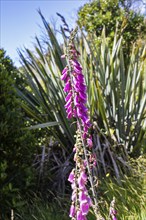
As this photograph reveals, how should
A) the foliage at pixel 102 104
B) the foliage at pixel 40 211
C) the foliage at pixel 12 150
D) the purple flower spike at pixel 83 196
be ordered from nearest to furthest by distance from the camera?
the purple flower spike at pixel 83 196 < the foliage at pixel 40 211 < the foliage at pixel 12 150 < the foliage at pixel 102 104

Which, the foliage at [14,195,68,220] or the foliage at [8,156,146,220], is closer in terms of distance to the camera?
the foliage at [8,156,146,220]

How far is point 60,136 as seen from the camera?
352 centimetres

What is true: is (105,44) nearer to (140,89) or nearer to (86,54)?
(86,54)

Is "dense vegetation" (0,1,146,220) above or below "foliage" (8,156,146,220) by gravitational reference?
above

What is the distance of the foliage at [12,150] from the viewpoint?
8.60 feet

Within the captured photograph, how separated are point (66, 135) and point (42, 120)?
1.05 feet

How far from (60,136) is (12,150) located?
83cm

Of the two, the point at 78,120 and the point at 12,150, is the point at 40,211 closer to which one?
the point at 12,150

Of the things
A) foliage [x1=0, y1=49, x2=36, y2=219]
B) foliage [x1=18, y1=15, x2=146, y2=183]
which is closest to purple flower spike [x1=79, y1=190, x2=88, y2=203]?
foliage [x1=0, y1=49, x2=36, y2=219]

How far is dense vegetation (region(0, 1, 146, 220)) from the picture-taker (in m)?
2.67

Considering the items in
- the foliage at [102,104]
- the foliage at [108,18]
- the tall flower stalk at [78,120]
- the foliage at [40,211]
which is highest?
the foliage at [108,18]

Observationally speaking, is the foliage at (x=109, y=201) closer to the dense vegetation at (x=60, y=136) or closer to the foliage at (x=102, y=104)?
the dense vegetation at (x=60, y=136)

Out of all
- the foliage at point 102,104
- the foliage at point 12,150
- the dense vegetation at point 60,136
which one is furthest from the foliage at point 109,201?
the foliage at point 102,104

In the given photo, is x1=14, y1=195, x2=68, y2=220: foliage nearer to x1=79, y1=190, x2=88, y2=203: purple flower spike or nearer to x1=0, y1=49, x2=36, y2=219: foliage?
x1=0, y1=49, x2=36, y2=219: foliage
